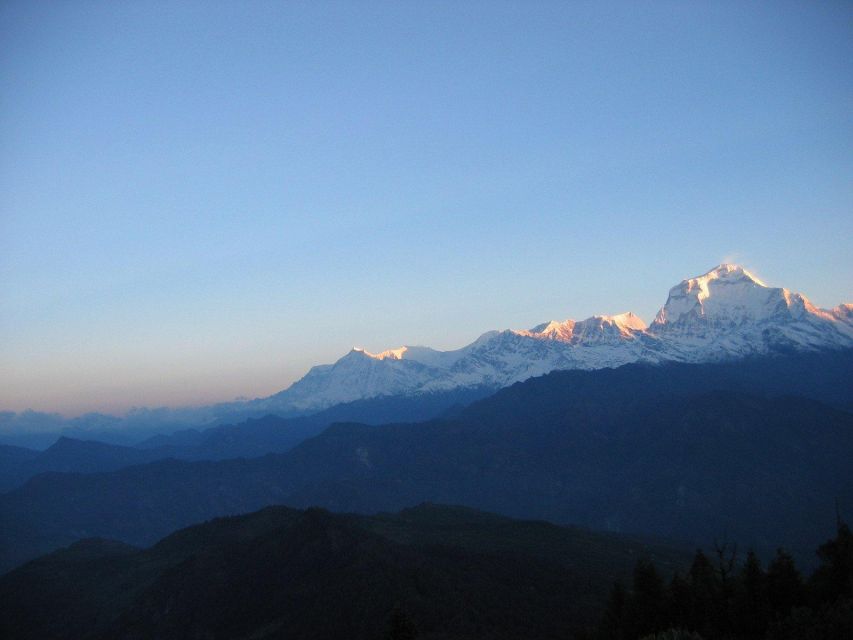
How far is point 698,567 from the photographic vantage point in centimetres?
13862

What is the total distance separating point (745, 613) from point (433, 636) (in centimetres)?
9021

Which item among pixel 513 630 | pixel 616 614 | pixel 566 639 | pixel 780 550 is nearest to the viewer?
pixel 780 550

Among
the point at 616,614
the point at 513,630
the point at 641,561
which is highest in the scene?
the point at 641,561

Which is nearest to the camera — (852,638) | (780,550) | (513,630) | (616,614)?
(852,638)

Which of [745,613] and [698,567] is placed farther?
[698,567]

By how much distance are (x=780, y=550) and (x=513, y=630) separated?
283ft


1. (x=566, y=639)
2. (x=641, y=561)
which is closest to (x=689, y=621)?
(x=641, y=561)

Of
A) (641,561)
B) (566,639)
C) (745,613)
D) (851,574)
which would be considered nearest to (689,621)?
(745,613)

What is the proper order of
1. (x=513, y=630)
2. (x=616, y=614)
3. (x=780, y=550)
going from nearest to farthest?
(x=780, y=550)
(x=616, y=614)
(x=513, y=630)

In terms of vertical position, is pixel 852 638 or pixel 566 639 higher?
pixel 852 638

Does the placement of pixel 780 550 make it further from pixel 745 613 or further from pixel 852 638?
pixel 852 638

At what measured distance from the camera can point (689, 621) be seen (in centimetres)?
13050

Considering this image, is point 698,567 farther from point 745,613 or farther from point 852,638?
point 852,638

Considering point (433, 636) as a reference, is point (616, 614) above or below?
above
